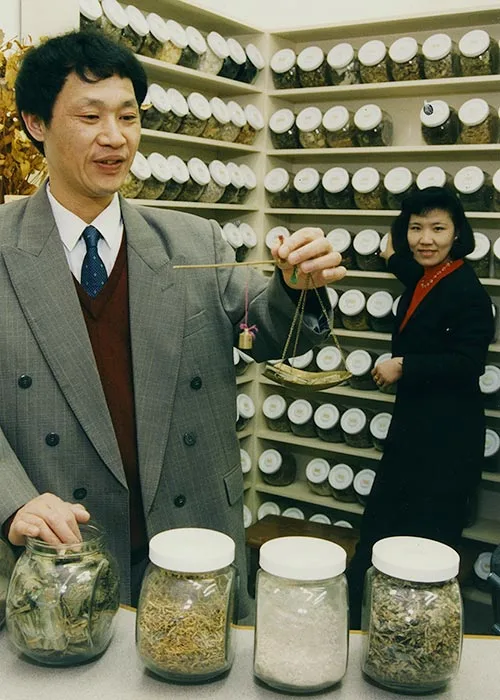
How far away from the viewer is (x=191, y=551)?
1.02 m

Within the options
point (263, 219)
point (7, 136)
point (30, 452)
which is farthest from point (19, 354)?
point (263, 219)

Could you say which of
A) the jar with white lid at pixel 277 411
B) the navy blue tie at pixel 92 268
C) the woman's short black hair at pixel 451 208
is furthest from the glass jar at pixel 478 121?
the navy blue tie at pixel 92 268

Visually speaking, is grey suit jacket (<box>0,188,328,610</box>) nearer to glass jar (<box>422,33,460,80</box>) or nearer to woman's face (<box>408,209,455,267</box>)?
woman's face (<box>408,209,455,267</box>)

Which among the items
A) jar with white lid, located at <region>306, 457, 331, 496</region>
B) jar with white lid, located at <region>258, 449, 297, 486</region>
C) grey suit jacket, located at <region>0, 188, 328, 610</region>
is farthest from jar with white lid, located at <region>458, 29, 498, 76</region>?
grey suit jacket, located at <region>0, 188, 328, 610</region>

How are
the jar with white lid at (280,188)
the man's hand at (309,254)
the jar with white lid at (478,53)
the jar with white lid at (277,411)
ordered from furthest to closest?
the jar with white lid at (277,411) < the jar with white lid at (280,188) < the jar with white lid at (478,53) < the man's hand at (309,254)

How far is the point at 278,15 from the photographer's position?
4258 mm

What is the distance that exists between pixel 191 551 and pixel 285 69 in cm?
331

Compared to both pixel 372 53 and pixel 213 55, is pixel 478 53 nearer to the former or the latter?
pixel 372 53

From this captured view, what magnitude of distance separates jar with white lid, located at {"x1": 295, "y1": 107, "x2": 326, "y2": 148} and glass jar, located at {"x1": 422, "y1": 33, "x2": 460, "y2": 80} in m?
0.54

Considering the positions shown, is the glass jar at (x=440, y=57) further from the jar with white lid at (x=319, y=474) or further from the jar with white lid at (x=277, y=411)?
the jar with white lid at (x=319, y=474)

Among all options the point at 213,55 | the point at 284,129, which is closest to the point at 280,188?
the point at 284,129

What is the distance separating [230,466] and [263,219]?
252cm

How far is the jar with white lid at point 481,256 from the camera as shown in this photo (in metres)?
3.52

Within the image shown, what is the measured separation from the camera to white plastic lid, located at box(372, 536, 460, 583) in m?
0.99
